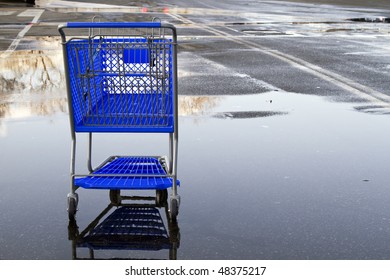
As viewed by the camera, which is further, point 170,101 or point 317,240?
point 170,101

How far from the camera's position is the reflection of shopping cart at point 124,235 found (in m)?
4.27

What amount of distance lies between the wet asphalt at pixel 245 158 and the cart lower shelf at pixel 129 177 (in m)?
0.20

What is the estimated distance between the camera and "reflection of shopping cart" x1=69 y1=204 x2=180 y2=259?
4.27 metres

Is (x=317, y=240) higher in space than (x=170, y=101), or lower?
lower

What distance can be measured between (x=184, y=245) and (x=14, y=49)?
35.6 ft

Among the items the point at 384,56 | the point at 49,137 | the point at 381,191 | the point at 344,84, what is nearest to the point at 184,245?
the point at 381,191

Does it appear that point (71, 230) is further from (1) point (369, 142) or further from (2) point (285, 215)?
(1) point (369, 142)

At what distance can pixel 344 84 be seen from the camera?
34.8ft

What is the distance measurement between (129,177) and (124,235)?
30.7 inches

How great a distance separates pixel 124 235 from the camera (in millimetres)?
4531

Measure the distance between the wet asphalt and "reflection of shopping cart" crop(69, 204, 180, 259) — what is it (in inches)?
1.5

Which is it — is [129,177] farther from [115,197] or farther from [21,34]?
[21,34]
